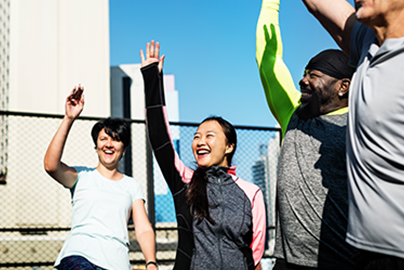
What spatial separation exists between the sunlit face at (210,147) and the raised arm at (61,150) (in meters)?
0.81

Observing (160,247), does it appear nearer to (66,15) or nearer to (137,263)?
(137,263)

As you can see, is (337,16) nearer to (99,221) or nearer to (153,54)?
(153,54)

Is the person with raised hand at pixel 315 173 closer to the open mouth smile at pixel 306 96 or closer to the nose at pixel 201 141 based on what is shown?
the open mouth smile at pixel 306 96

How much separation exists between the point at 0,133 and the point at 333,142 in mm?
6312

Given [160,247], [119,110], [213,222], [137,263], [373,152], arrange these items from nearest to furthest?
[373,152], [213,222], [137,263], [160,247], [119,110]

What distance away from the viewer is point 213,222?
6.82 ft

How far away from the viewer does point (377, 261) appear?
1102 millimetres

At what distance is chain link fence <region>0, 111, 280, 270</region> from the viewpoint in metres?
5.40

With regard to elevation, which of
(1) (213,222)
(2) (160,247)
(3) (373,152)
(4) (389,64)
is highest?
(4) (389,64)

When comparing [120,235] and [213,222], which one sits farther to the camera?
[120,235]

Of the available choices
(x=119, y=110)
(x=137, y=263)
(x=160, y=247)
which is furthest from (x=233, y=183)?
(x=119, y=110)

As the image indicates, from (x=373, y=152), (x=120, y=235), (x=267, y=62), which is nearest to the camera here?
(x=373, y=152)

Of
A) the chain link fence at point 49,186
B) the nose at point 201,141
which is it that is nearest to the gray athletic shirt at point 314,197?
the nose at point 201,141

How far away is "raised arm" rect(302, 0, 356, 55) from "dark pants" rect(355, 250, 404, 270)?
750 millimetres
